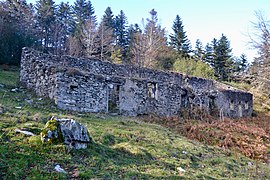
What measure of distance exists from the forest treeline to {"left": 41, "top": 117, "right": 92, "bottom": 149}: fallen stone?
17.4m

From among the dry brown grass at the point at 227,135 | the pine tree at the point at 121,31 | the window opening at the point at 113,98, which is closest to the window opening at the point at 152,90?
the dry brown grass at the point at 227,135

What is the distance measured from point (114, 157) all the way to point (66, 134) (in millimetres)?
1417

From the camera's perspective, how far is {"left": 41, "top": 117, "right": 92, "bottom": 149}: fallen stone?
21.2 feet

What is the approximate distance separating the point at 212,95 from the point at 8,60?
16.8m

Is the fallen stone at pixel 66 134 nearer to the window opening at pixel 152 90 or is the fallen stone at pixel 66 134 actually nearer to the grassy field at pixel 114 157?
the grassy field at pixel 114 157

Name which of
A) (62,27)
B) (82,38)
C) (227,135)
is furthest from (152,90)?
(62,27)

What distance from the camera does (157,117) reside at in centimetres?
1475

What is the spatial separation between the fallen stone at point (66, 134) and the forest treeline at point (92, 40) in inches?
684

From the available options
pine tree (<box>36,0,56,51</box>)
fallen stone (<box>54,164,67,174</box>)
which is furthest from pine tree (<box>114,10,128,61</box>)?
fallen stone (<box>54,164,67,174</box>)

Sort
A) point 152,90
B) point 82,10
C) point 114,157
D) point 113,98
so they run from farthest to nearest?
point 82,10 → point 152,90 → point 113,98 → point 114,157

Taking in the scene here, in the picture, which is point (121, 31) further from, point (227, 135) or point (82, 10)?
point (227, 135)

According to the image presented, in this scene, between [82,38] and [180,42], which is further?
[180,42]

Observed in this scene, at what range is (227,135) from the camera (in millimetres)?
12977

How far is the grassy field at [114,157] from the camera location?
5.44 m
